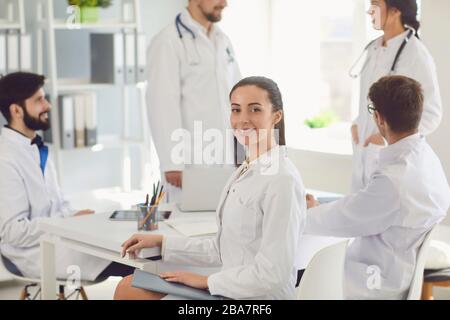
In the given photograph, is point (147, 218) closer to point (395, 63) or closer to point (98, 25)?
point (395, 63)

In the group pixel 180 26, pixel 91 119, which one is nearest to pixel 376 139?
pixel 180 26

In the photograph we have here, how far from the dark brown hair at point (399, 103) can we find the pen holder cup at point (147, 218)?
70 centimetres

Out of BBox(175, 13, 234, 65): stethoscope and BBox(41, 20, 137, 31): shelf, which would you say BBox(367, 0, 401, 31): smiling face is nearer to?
BBox(175, 13, 234, 65): stethoscope

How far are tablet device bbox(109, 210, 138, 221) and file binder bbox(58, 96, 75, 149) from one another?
4.72ft

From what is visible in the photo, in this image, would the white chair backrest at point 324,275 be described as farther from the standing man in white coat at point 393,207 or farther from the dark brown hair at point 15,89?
the dark brown hair at point 15,89

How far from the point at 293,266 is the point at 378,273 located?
329 mm

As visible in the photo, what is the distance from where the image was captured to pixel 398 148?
2078 mm

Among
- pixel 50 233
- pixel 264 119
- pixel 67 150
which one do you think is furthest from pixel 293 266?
pixel 67 150

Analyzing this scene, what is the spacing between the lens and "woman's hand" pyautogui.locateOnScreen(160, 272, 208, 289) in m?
1.78

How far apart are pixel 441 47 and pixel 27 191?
196 cm

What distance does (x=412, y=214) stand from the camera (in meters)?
2.01

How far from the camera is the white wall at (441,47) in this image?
347cm

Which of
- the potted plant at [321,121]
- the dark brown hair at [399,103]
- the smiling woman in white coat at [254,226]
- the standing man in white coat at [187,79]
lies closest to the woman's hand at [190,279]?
the smiling woman in white coat at [254,226]
